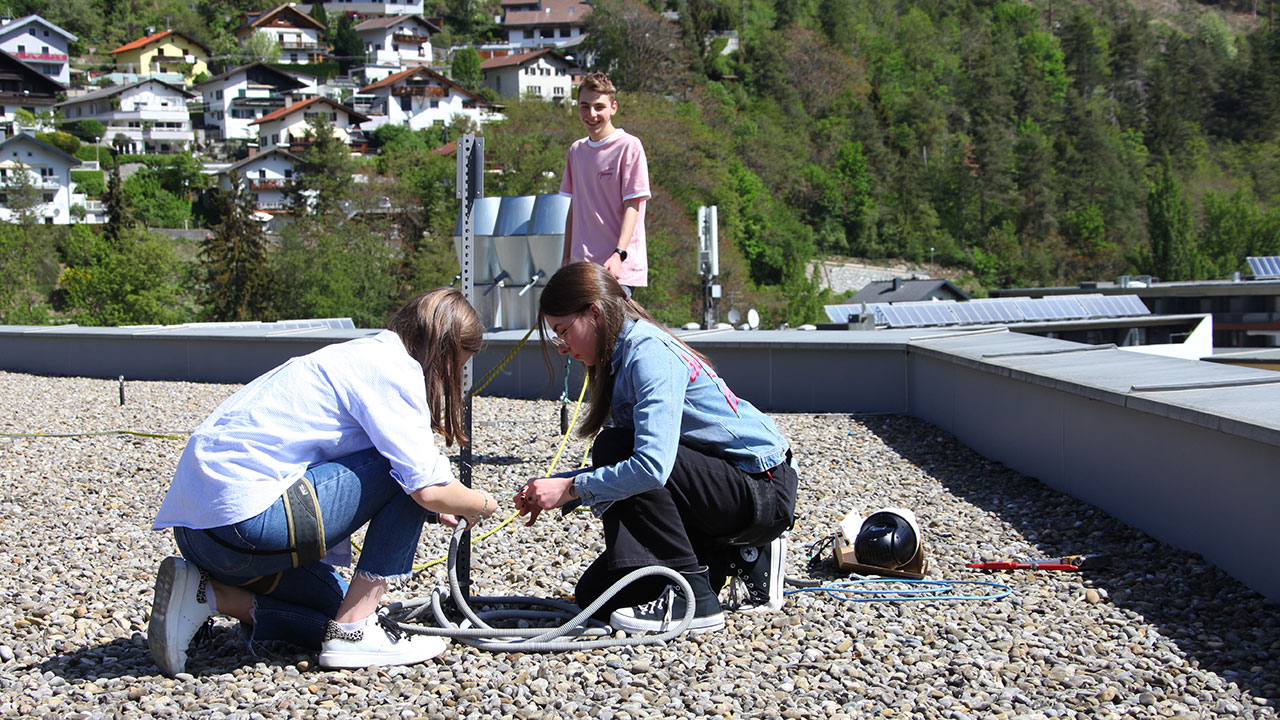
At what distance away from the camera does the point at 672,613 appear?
3332mm

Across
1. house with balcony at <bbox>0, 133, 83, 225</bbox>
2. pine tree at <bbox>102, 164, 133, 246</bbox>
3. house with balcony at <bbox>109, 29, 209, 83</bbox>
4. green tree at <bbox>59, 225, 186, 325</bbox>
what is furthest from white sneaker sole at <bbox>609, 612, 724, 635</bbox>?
house with balcony at <bbox>109, 29, 209, 83</bbox>

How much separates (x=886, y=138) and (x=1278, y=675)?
87493 mm

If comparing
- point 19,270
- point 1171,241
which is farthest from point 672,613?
point 1171,241

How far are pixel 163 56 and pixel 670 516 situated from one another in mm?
116530

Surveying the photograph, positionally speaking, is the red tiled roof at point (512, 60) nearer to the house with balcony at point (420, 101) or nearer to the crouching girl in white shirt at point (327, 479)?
the house with balcony at point (420, 101)

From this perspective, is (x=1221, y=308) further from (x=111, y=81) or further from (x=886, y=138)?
(x=111, y=81)

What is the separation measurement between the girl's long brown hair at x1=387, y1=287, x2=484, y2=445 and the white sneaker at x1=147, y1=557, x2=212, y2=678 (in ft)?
2.40

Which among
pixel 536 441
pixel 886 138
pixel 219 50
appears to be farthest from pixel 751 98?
pixel 536 441

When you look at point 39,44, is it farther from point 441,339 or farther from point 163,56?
point 441,339

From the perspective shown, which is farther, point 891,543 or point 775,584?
point 891,543

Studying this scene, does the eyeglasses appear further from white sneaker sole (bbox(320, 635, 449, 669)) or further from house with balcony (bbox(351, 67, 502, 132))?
house with balcony (bbox(351, 67, 502, 132))

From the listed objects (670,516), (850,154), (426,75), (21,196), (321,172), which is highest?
(426,75)

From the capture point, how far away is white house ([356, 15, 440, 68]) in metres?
105

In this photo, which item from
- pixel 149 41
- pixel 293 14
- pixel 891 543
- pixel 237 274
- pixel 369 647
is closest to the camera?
pixel 369 647
